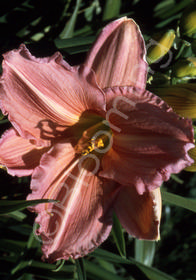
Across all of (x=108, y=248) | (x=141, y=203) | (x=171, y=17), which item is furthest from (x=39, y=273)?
(x=171, y=17)

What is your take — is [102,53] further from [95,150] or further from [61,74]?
[95,150]

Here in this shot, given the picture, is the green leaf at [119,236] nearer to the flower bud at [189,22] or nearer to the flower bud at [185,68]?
the flower bud at [185,68]

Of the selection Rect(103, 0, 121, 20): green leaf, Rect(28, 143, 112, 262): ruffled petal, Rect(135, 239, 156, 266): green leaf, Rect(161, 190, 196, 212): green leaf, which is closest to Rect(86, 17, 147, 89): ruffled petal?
Rect(28, 143, 112, 262): ruffled petal

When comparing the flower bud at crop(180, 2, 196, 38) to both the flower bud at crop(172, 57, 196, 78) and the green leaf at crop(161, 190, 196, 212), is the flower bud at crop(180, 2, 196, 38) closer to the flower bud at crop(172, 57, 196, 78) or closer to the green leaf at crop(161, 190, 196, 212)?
the flower bud at crop(172, 57, 196, 78)

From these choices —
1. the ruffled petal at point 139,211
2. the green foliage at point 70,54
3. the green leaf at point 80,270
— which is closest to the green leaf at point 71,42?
the green foliage at point 70,54

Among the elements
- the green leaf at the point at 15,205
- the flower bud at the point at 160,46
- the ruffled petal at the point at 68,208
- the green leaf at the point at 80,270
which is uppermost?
the flower bud at the point at 160,46

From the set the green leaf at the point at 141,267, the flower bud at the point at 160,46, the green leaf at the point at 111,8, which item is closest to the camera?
the flower bud at the point at 160,46
